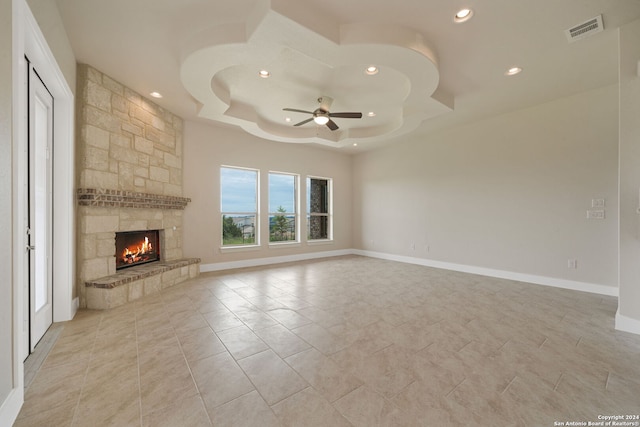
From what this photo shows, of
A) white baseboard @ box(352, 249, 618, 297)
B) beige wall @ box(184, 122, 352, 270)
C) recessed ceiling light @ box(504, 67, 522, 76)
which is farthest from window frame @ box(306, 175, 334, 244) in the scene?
recessed ceiling light @ box(504, 67, 522, 76)

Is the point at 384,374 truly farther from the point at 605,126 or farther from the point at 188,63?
the point at 605,126

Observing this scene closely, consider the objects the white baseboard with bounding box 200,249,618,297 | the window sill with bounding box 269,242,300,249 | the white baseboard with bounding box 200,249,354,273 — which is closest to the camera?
the white baseboard with bounding box 200,249,618,297

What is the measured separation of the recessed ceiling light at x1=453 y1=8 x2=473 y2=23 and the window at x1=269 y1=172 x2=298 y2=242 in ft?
15.8

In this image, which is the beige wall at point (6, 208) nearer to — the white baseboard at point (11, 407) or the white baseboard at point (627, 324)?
the white baseboard at point (11, 407)

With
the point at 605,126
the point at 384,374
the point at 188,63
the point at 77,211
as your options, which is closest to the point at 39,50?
the point at 188,63

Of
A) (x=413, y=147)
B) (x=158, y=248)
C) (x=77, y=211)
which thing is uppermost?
(x=413, y=147)

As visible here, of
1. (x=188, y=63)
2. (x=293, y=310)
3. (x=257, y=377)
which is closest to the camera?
(x=257, y=377)

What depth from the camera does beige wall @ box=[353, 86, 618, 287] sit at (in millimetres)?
3809

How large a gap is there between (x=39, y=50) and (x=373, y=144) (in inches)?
233

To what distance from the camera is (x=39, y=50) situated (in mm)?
2070

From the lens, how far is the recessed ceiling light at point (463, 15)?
235 centimetres

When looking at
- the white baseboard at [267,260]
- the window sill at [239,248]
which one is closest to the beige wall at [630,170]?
the white baseboard at [267,260]

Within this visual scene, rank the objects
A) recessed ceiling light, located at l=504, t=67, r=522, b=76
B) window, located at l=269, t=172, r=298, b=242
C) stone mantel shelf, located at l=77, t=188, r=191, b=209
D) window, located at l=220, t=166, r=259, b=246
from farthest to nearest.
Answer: window, located at l=269, t=172, r=298, b=242, window, located at l=220, t=166, r=259, b=246, recessed ceiling light, located at l=504, t=67, r=522, b=76, stone mantel shelf, located at l=77, t=188, r=191, b=209

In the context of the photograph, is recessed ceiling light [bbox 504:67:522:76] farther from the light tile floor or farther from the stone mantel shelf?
the stone mantel shelf
